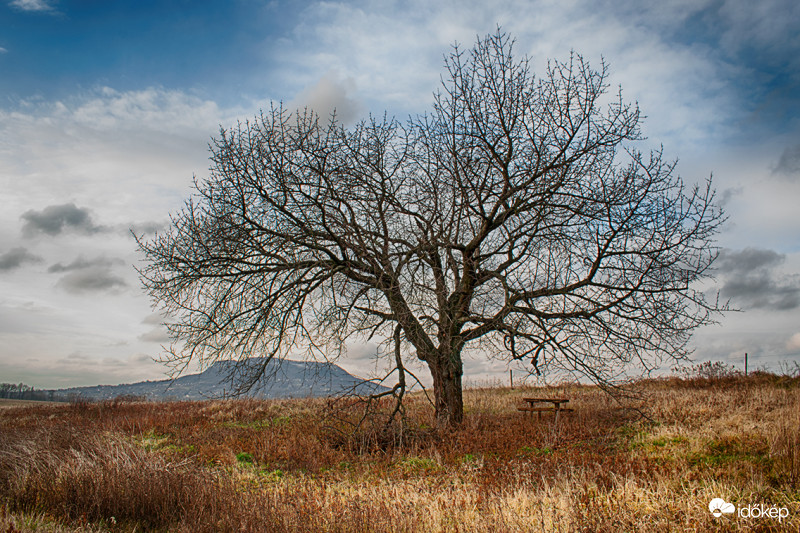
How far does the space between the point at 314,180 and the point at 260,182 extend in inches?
49.0

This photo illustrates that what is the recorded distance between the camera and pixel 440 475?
8.25m

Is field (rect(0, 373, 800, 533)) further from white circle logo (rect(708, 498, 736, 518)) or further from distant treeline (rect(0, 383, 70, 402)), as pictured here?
distant treeline (rect(0, 383, 70, 402))

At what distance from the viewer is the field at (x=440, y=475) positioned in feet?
17.7

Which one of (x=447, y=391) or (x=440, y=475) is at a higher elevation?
(x=447, y=391)

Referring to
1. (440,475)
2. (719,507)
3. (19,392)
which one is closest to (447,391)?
(440,475)

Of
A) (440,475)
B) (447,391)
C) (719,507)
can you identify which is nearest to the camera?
(719,507)

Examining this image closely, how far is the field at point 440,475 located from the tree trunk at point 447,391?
43cm

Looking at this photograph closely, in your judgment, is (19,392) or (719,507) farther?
(19,392)

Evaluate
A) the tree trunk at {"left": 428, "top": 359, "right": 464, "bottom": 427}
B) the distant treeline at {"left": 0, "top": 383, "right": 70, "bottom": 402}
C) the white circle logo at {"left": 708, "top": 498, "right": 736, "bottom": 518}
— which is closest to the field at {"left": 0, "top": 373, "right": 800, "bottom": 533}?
the white circle logo at {"left": 708, "top": 498, "right": 736, "bottom": 518}

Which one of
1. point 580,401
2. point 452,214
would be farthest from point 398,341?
point 580,401

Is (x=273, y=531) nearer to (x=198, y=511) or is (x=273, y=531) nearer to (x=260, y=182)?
(x=198, y=511)

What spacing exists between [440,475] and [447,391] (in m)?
4.43

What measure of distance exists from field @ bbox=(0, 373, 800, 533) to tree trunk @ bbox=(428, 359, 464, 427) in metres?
0.43

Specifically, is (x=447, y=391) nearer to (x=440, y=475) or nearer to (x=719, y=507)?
(x=440, y=475)
